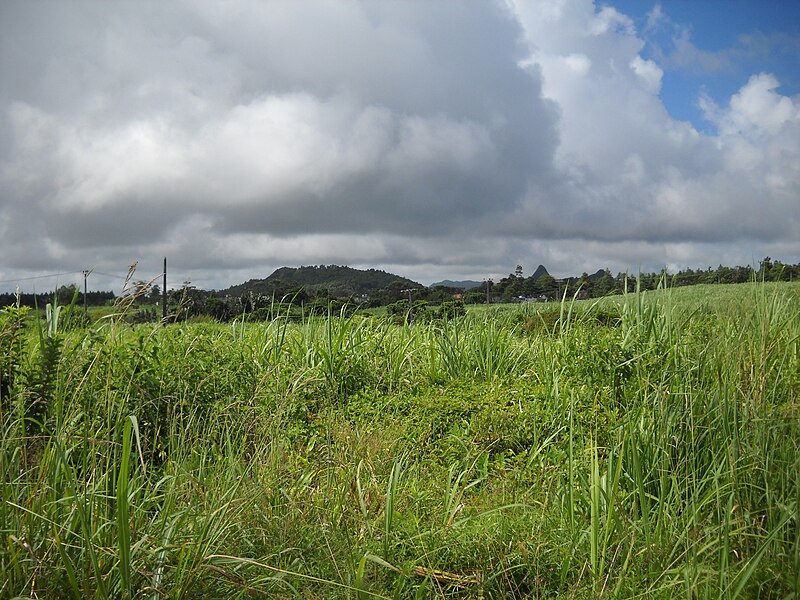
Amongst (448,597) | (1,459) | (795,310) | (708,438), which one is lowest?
(448,597)

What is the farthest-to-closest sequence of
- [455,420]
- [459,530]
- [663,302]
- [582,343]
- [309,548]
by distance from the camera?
1. [663,302]
2. [582,343]
3. [455,420]
4. [459,530]
5. [309,548]

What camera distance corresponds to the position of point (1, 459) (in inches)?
96.9

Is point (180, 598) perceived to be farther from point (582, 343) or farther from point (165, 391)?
point (582, 343)

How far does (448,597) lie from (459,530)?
1.15ft

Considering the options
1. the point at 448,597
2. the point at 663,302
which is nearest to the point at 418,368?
the point at 663,302

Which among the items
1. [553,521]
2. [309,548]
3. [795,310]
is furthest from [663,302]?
[309,548]

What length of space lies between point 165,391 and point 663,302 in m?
4.86

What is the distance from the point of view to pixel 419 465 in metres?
4.73

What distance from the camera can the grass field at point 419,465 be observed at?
251cm

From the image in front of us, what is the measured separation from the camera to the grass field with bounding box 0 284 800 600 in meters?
2.51

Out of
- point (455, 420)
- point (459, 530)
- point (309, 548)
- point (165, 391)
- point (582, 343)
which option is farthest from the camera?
point (582, 343)

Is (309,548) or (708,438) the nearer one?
(309,548)

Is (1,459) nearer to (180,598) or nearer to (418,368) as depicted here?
(180,598)

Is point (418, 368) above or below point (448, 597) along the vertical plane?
above
